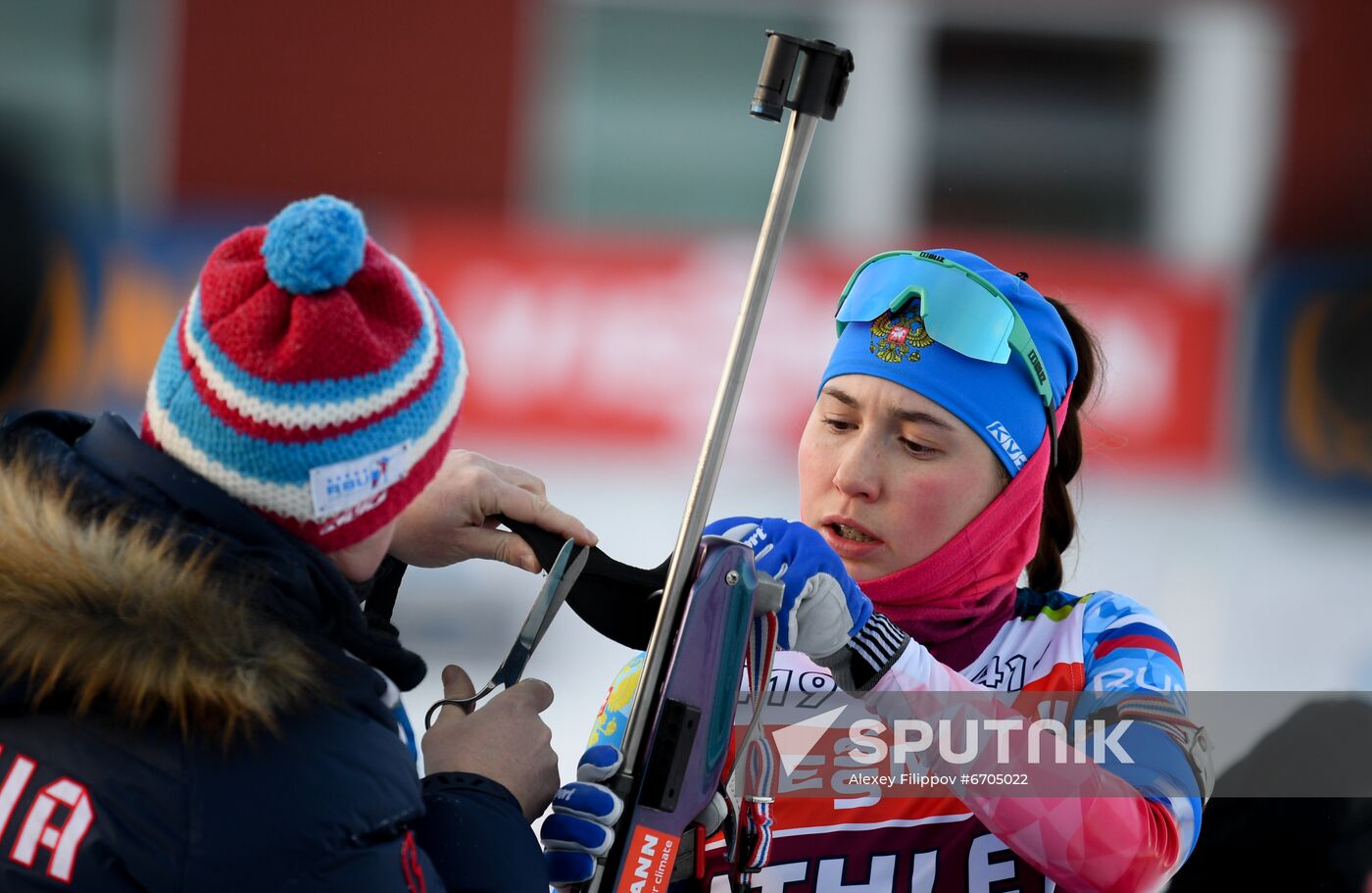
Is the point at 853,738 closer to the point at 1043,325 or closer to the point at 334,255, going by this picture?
the point at 1043,325

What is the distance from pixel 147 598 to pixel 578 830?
1.36 feet

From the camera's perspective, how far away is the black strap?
1441 mm

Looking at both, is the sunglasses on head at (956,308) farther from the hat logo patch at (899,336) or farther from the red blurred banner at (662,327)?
the red blurred banner at (662,327)

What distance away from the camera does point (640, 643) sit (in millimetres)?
1458

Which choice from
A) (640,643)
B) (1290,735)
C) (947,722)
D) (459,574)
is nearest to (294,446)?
(640,643)

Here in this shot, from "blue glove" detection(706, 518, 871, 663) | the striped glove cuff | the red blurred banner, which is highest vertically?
"blue glove" detection(706, 518, 871, 663)

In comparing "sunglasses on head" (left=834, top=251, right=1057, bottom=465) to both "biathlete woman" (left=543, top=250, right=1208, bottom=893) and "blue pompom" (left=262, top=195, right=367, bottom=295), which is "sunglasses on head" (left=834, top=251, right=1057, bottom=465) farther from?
"blue pompom" (left=262, top=195, right=367, bottom=295)

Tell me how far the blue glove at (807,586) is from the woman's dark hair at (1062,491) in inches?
19.1

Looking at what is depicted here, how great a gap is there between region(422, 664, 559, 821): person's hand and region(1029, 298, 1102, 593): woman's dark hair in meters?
0.73

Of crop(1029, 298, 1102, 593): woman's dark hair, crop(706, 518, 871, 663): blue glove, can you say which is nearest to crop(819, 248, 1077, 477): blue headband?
crop(1029, 298, 1102, 593): woman's dark hair

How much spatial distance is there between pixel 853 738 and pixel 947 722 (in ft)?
Result: 0.67

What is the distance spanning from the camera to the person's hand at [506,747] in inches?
50.4

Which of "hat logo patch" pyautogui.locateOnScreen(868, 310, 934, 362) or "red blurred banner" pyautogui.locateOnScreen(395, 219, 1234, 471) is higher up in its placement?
"hat logo patch" pyautogui.locateOnScreen(868, 310, 934, 362)

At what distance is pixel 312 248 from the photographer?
3.60ft
